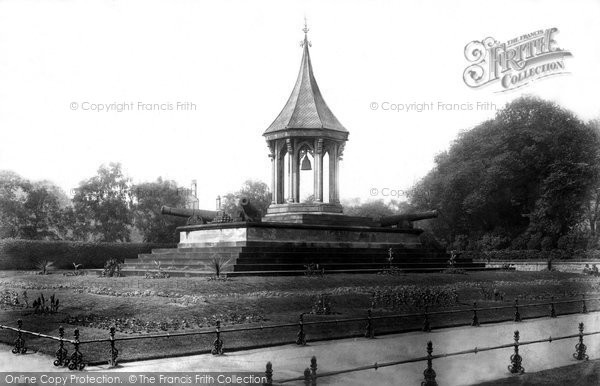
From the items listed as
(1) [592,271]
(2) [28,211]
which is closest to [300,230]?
(1) [592,271]

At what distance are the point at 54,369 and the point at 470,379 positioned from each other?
7.68 metres

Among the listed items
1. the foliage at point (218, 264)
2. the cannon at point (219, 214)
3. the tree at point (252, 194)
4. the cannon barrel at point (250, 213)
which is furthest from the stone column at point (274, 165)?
the tree at point (252, 194)

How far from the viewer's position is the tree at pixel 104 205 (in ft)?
161

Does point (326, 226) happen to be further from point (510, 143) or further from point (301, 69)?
point (510, 143)

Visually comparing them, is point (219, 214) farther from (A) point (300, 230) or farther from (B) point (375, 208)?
(B) point (375, 208)

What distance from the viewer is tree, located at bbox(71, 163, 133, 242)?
49.1 m

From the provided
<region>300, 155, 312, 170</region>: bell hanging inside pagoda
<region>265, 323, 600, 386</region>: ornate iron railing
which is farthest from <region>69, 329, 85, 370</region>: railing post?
<region>300, 155, 312, 170</region>: bell hanging inside pagoda

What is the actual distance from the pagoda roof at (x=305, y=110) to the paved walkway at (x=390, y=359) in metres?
15.8

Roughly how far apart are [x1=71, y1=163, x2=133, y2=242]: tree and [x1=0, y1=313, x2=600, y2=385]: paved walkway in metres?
36.0

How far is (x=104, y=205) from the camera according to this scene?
162ft

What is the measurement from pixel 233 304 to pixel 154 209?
33833 mm

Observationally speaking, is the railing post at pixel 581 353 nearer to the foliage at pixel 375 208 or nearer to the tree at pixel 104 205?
the tree at pixel 104 205

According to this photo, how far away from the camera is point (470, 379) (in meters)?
12.6

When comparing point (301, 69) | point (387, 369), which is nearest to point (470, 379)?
point (387, 369)
